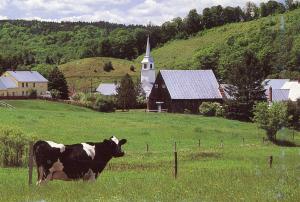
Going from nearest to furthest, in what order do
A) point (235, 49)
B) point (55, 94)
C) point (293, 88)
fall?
1. point (293, 88)
2. point (55, 94)
3. point (235, 49)

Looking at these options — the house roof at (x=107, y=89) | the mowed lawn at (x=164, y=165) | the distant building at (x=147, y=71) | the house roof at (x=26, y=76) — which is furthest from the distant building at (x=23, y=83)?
the mowed lawn at (x=164, y=165)

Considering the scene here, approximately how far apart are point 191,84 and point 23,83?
38.0 metres

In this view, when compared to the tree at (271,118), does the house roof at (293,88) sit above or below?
above

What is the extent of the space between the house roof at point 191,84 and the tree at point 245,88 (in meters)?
8.17

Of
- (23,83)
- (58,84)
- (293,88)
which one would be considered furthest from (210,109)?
(23,83)

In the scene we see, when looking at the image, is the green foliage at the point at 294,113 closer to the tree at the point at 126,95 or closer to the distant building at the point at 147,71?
the tree at the point at 126,95

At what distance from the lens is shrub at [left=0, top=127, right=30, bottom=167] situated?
2430cm

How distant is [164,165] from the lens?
2733cm

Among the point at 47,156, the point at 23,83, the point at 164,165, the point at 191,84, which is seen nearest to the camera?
the point at 47,156

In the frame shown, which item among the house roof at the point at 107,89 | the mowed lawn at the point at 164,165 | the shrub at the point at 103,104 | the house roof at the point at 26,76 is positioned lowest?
the mowed lawn at the point at 164,165

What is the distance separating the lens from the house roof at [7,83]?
95.5 meters

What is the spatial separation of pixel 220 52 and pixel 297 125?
82456mm

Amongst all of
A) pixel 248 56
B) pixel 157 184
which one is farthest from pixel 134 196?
pixel 248 56

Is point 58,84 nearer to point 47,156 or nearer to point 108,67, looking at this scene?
point 108,67
